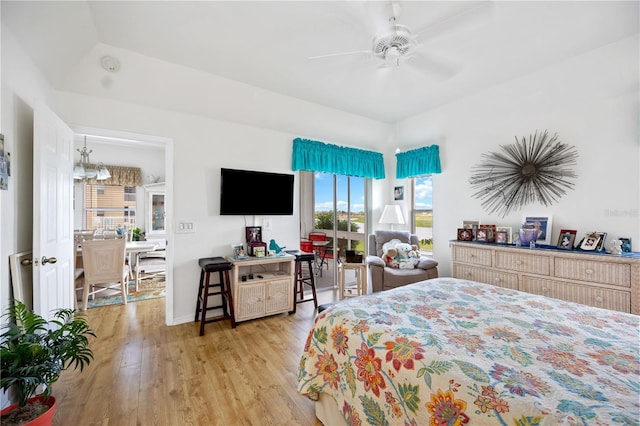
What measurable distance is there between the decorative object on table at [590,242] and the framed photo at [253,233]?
340 cm

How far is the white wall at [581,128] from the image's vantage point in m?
2.54

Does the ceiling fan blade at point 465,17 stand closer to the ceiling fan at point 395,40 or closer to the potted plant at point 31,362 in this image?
the ceiling fan at point 395,40

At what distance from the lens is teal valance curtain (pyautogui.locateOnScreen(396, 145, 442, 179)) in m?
4.01

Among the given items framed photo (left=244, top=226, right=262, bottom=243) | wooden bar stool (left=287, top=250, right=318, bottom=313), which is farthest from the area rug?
wooden bar stool (left=287, top=250, right=318, bottom=313)

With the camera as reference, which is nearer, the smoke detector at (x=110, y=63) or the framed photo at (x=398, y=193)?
the smoke detector at (x=110, y=63)

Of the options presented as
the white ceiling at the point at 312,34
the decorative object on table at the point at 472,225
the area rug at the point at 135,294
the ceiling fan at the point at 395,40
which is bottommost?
the area rug at the point at 135,294

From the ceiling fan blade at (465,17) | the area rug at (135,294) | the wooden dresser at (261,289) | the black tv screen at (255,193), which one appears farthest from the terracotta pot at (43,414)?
the ceiling fan blade at (465,17)

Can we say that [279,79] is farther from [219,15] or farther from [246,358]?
[246,358]

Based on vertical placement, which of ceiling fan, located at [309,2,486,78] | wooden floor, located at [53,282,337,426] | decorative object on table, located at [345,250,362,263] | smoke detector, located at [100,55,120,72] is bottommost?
wooden floor, located at [53,282,337,426]

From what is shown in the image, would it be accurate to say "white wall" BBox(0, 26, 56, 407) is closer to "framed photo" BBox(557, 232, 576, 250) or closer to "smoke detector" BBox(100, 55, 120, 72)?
"smoke detector" BBox(100, 55, 120, 72)

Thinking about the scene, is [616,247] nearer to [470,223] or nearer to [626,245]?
[626,245]

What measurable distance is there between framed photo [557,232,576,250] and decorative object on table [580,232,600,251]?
86 mm

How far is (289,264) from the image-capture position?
3363 millimetres

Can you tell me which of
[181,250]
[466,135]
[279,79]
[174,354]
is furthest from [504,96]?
[174,354]
